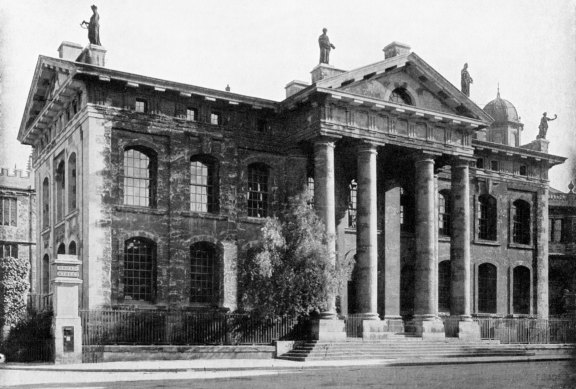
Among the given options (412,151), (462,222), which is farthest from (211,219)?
(462,222)

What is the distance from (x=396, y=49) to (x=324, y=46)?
3268mm

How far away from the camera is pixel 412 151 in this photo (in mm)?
33438

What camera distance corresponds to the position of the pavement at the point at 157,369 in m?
19.5

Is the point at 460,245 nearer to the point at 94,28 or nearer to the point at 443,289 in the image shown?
the point at 443,289

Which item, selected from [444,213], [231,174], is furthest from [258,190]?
[444,213]

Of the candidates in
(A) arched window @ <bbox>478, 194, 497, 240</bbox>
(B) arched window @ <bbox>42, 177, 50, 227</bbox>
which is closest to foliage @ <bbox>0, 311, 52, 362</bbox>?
(B) arched window @ <bbox>42, 177, 50, 227</bbox>

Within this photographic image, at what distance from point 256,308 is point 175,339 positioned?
3.35m

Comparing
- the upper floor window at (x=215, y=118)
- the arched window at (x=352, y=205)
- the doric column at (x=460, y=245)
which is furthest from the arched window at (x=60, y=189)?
the doric column at (x=460, y=245)

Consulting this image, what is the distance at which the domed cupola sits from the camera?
193 ft

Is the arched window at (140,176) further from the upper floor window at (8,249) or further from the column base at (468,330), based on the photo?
the upper floor window at (8,249)

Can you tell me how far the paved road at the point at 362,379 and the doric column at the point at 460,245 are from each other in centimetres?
964

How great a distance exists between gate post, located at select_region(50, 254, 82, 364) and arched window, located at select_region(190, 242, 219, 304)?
6.61 m

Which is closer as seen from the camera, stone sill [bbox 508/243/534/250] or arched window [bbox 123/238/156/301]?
arched window [bbox 123/238/156/301]

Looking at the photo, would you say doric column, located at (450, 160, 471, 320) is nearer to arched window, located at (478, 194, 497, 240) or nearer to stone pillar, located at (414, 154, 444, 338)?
stone pillar, located at (414, 154, 444, 338)
